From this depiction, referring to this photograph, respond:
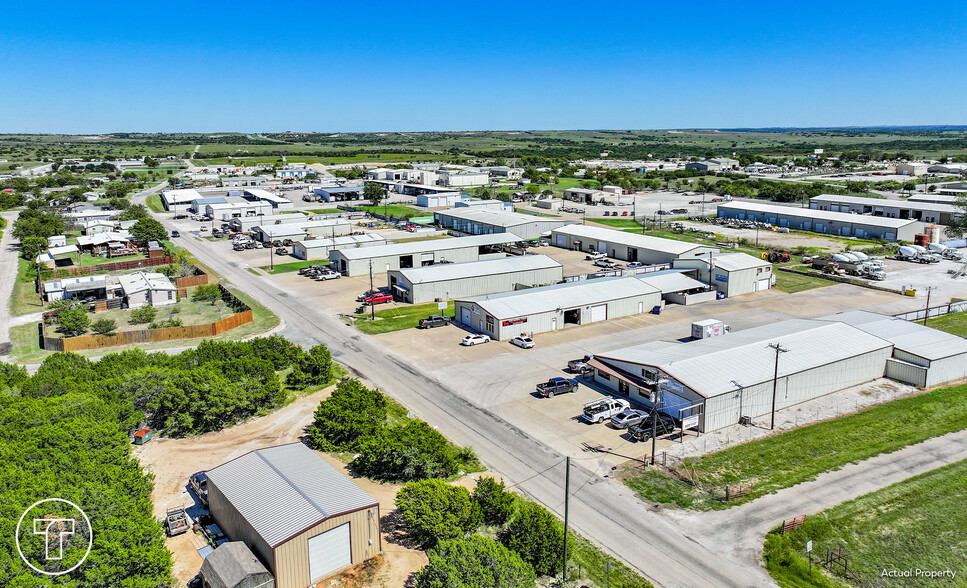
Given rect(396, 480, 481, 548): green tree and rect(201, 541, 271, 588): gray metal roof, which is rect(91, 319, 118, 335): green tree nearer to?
rect(201, 541, 271, 588): gray metal roof

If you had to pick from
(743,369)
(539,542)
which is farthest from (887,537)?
(539,542)

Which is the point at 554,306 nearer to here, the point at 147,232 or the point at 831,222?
the point at 147,232

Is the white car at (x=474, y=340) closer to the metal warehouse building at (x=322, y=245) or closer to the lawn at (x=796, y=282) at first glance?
the lawn at (x=796, y=282)

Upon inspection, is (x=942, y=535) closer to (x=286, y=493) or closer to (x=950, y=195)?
(x=286, y=493)

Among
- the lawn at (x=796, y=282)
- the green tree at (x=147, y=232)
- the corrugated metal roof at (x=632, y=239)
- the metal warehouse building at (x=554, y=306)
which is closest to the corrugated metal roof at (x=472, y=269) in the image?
the metal warehouse building at (x=554, y=306)

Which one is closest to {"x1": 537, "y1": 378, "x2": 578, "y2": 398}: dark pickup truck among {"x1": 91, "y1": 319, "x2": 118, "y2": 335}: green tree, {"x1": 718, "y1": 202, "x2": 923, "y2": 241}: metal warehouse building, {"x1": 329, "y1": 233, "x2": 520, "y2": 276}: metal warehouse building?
{"x1": 91, "y1": 319, "x2": 118, "y2": 335}: green tree

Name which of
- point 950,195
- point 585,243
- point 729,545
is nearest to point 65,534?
point 729,545
